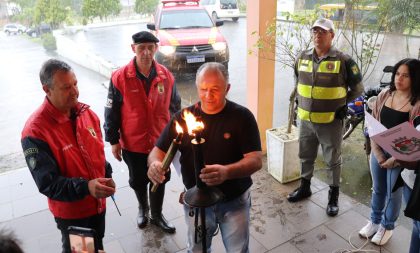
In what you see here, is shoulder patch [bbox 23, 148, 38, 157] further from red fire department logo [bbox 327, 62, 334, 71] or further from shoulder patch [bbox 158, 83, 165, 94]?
red fire department logo [bbox 327, 62, 334, 71]

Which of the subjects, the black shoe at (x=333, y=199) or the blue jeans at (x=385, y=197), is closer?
the blue jeans at (x=385, y=197)

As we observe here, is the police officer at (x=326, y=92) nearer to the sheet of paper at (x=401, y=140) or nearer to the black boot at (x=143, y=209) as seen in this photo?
the sheet of paper at (x=401, y=140)

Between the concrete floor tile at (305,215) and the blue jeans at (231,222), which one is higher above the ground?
the blue jeans at (231,222)

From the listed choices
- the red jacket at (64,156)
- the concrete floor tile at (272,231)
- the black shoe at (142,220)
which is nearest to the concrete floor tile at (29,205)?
the black shoe at (142,220)

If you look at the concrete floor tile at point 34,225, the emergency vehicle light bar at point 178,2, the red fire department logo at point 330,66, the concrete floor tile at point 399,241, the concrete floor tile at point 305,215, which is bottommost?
the concrete floor tile at point 305,215

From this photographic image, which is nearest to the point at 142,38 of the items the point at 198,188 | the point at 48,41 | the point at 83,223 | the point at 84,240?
the point at 83,223

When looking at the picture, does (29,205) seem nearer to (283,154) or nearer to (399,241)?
(283,154)

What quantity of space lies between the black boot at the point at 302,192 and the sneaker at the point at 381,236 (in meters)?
0.87

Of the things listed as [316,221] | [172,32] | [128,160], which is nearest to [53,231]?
[128,160]

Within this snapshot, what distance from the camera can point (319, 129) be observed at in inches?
127

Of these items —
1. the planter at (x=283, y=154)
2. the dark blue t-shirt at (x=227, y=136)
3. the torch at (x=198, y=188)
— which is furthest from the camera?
the planter at (x=283, y=154)

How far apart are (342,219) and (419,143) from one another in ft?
4.64

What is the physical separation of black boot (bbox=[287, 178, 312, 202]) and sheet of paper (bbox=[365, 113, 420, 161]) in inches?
55.9

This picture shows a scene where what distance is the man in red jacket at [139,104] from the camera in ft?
8.98
